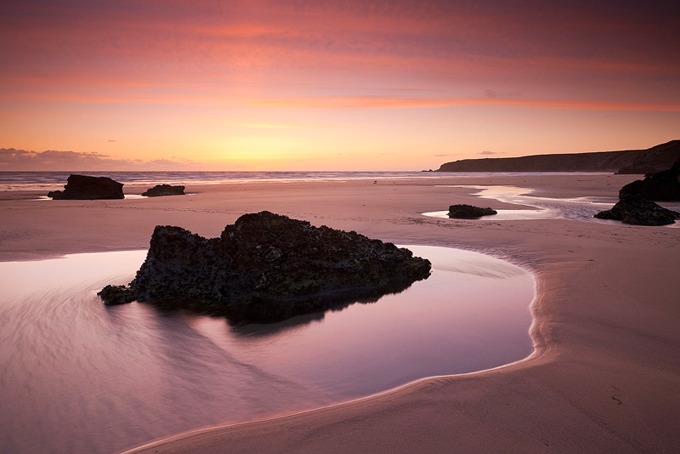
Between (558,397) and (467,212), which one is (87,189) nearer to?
(467,212)

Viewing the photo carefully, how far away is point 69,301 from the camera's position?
545 cm

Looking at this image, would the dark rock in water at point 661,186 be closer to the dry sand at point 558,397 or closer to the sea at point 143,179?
the dry sand at point 558,397

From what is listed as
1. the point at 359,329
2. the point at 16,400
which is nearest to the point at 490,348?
the point at 359,329

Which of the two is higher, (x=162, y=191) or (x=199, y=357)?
(x=162, y=191)

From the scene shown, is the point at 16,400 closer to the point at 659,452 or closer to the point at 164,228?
the point at 164,228

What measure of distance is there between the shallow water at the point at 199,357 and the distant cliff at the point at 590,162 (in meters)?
71.5

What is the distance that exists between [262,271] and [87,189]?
814 inches

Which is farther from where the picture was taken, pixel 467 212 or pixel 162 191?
pixel 162 191

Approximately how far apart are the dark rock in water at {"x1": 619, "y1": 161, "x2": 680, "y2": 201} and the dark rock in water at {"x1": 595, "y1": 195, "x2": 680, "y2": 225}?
7153 millimetres

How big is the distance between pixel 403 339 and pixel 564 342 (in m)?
1.45

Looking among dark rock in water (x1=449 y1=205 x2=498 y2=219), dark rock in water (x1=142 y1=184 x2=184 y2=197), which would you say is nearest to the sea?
dark rock in water (x1=142 y1=184 x2=184 y2=197)

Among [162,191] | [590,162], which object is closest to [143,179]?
[162,191]

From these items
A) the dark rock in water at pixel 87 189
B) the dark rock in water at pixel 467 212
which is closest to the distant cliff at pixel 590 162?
the dark rock in water at pixel 467 212

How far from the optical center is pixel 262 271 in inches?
228
